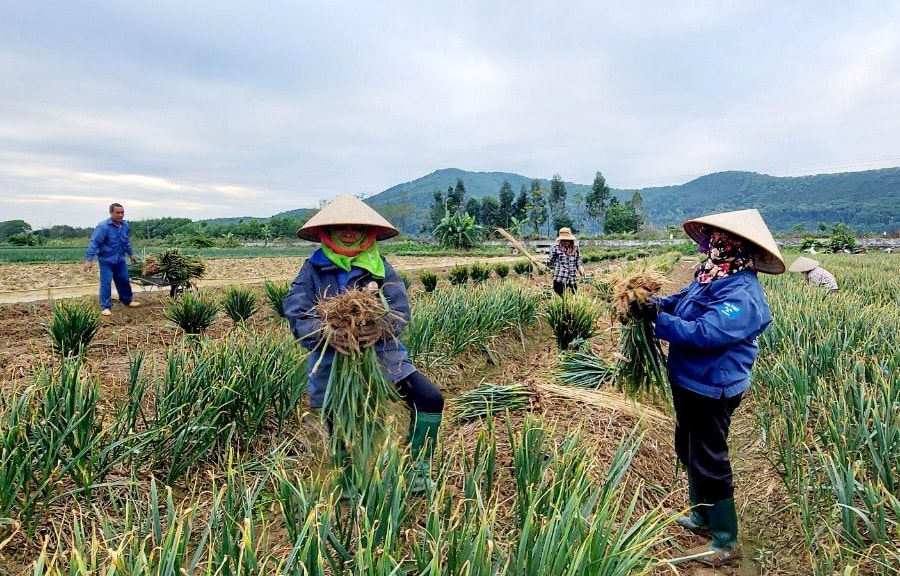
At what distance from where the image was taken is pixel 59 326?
16.0 feet

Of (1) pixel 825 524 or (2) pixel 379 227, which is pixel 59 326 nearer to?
(2) pixel 379 227

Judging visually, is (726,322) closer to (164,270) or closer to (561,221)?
(164,270)

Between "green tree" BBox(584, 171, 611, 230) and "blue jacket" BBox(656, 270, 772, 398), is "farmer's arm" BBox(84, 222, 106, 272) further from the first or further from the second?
"green tree" BBox(584, 171, 611, 230)

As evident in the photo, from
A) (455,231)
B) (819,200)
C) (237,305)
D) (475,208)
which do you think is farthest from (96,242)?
(819,200)

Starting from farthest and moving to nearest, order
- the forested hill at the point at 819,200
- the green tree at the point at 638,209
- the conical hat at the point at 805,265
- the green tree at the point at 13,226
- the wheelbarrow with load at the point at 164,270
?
the forested hill at the point at 819,200
the green tree at the point at 638,209
the green tree at the point at 13,226
the wheelbarrow with load at the point at 164,270
the conical hat at the point at 805,265

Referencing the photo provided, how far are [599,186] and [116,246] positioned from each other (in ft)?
261

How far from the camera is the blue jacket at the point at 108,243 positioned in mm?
7312

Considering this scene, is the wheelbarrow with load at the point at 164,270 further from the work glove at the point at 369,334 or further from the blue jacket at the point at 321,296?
the work glove at the point at 369,334

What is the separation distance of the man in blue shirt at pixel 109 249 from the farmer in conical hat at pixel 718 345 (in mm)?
7727

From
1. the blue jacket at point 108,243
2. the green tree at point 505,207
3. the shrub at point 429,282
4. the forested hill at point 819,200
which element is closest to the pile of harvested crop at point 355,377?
the blue jacket at point 108,243

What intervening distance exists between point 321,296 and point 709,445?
194 cm

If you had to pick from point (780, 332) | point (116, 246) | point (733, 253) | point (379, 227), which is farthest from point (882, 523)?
point (116, 246)

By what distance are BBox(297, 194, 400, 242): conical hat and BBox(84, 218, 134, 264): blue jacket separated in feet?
19.8

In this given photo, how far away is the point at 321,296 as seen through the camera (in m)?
2.47
